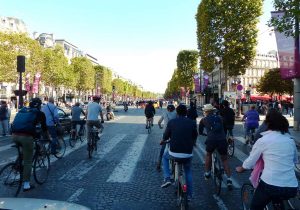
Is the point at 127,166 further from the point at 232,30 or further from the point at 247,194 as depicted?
the point at 232,30

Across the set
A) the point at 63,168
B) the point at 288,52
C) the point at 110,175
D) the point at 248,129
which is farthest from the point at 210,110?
the point at 288,52

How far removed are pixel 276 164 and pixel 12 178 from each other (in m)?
5.07

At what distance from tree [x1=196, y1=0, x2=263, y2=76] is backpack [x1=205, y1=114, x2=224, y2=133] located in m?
27.5

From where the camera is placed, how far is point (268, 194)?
160 inches

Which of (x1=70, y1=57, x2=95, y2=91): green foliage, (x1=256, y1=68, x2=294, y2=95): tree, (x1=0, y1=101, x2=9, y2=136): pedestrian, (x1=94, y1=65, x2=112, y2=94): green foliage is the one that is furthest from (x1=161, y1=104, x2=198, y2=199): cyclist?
(x1=94, y1=65, x2=112, y2=94): green foliage

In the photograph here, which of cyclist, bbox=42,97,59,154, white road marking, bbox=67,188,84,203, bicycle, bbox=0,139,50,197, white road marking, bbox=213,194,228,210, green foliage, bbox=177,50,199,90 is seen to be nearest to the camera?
white road marking, bbox=213,194,228,210

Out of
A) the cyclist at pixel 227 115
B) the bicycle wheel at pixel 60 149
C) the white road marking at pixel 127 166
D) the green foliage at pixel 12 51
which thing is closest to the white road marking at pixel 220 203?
the white road marking at pixel 127 166

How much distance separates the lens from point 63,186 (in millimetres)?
7902

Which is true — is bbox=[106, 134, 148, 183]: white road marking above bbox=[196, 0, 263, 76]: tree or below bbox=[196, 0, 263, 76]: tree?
below

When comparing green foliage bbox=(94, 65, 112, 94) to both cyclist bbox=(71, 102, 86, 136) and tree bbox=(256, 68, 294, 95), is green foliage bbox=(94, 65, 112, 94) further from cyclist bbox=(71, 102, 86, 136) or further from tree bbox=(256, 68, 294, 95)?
cyclist bbox=(71, 102, 86, 136)

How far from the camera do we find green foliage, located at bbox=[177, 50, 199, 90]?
84.9 metres

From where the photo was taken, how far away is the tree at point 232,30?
112ft

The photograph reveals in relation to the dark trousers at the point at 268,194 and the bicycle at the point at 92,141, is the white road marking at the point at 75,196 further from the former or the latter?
the bicycle at the point at 92,141

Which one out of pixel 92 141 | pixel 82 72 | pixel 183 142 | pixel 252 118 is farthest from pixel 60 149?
pixel 82 72
